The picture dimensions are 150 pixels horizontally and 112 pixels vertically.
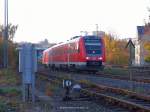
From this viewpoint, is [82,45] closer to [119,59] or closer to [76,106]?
[76,106]

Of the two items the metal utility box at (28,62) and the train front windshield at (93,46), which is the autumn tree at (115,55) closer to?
the train front windshield at (93,46)

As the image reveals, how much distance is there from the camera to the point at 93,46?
47.2 metres

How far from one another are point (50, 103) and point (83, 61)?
26.0 metres

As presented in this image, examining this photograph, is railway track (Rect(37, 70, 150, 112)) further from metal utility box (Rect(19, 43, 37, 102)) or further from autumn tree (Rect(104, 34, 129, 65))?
autumn tree (Rect(104, 34, 129, 65))

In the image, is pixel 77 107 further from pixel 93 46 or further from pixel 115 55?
pixel 115 55

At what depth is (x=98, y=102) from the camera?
19.9 metres

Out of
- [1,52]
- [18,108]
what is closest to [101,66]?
[1,52]

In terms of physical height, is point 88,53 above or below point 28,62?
above

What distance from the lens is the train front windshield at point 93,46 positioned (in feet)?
153

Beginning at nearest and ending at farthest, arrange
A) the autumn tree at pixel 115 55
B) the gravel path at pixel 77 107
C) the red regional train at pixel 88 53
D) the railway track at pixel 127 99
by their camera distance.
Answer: the railway track at pixel 127 99 → the gravel path at pixel 77 107 → the red regional train at pixel 88 53 → the autumn tree at pixel 115 55

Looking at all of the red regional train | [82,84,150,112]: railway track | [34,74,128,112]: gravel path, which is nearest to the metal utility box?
[34,74,128,112]: gravel path

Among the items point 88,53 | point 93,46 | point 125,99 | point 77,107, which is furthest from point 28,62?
point 93,46

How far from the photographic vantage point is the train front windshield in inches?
1842

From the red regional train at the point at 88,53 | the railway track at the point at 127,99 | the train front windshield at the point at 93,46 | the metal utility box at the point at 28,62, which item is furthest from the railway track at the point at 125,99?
the train front windshield at the point at 93,46
